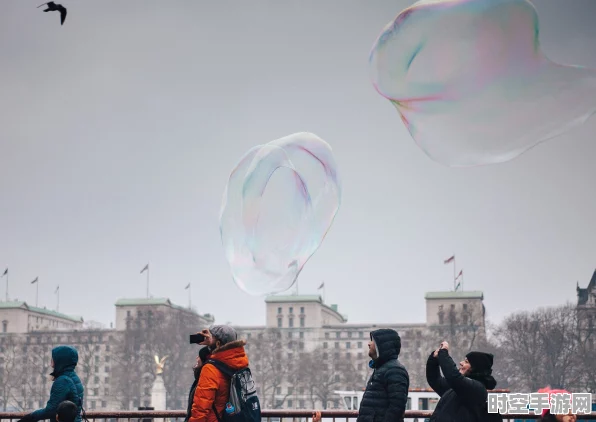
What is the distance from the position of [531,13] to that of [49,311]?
6044 inches

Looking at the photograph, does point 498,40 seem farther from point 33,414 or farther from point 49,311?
point 49,311

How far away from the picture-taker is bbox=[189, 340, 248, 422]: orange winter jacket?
297 inches

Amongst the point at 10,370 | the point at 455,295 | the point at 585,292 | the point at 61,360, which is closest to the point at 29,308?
the point at 10,370

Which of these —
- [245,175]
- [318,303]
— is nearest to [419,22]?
[245,175]

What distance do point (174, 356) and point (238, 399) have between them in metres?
98.4

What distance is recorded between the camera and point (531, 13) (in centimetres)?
1099

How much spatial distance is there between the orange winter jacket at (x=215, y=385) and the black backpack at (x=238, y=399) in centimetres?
3

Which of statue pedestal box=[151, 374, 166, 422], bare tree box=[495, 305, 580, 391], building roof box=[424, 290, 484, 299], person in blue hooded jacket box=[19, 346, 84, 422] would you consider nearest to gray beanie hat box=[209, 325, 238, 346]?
person in blue hooded jacket box=[19, 346, 84, 422]

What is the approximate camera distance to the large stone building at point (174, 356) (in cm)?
10356

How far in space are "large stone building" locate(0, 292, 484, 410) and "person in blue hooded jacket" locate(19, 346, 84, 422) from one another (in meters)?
90.1

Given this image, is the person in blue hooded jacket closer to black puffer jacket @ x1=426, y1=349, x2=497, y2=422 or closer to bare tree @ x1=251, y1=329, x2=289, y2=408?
black puffer jacket @ x1=426, y1=349, x2=497, y2=422

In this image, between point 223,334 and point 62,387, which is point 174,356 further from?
point 223,334

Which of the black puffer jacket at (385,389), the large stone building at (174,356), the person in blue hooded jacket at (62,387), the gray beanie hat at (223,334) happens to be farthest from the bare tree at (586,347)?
the gray beanie hat at (223,334)

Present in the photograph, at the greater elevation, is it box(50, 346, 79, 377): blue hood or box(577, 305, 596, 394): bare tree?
box(577, 305, 596, 394): bare tree
